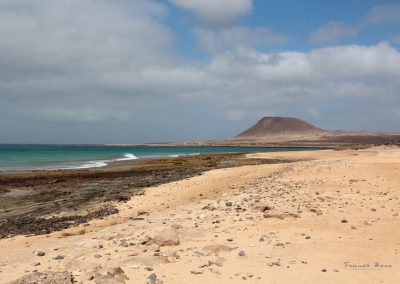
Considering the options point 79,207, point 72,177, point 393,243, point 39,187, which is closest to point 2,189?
point 39,187

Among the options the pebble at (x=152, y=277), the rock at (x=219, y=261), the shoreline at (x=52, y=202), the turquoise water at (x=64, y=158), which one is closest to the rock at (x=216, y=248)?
the rock at (x=219, y=261)

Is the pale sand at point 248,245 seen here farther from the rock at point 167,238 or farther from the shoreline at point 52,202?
the shoreline at point 52,202

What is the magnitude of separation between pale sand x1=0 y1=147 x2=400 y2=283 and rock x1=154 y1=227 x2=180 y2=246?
0.66ft

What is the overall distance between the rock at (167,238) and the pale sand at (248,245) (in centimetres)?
20

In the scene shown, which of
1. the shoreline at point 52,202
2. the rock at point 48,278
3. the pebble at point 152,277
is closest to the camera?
the rock at point 48,278

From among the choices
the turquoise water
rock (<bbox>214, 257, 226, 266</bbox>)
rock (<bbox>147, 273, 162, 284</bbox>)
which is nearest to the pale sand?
rock (<bbox>214, 257, 226, 266</bbox>)

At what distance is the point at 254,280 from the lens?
23.3ft

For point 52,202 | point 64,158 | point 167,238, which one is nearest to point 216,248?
point 167,238

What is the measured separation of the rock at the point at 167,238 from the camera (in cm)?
945

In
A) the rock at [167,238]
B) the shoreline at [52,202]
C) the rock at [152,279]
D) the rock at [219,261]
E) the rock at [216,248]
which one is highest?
the rock at [167,238]

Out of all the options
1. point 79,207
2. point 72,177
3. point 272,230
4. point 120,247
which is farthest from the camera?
point 72,177

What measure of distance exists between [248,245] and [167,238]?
1937mm

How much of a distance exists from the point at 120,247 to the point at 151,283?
266cm

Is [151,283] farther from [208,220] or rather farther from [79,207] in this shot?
[79,207]
